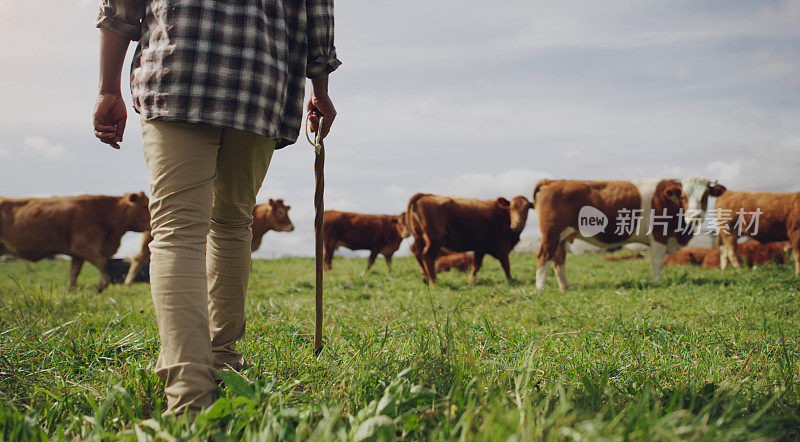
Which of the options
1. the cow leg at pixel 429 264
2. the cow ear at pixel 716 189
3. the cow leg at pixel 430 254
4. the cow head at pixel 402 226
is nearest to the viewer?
the cow leg at pixel 429 264

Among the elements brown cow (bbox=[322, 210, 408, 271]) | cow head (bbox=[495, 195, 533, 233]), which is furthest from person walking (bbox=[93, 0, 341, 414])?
brown cow (bbox=[322, 210, 408, 271])

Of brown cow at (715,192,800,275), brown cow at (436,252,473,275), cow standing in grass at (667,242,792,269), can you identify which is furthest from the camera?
brown cow at (436,252,473,275)

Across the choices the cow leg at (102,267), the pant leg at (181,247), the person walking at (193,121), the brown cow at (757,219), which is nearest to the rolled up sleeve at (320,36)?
the person walking at (193,121)

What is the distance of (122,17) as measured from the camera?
2088 mm

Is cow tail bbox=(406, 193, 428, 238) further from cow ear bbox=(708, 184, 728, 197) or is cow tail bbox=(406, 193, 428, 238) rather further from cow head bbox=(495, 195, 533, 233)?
cow ear bbox=(708, 184, 728, 197)

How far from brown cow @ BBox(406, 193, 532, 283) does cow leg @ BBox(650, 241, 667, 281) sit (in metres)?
2.09

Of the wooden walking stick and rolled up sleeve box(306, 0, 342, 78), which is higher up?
rolled up sleeve box(306, 0, 342, 78)

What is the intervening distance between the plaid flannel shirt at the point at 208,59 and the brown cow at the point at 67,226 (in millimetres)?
8554

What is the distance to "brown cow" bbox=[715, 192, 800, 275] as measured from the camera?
11.0 metres

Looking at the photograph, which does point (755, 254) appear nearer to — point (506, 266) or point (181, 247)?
point (506, 266)

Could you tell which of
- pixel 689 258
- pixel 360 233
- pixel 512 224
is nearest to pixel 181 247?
pixel 512 224

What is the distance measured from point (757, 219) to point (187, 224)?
505 inches

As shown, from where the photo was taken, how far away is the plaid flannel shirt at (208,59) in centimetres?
196

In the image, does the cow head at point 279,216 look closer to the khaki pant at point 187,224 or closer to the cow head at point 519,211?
the cow head at point 519,211
